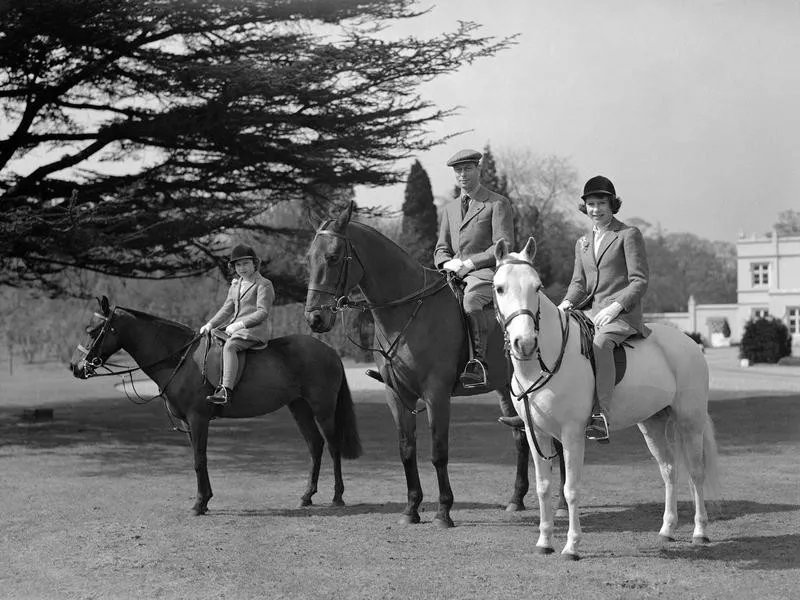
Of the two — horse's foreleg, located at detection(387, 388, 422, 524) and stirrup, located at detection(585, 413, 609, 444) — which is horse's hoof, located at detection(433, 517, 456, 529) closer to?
horse's foreleg, located at detection(387, 388, 422, 524)

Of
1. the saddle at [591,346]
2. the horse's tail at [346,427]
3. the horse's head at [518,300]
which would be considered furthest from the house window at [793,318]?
the horse's head at [518,300]

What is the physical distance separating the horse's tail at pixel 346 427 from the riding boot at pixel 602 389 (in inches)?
122

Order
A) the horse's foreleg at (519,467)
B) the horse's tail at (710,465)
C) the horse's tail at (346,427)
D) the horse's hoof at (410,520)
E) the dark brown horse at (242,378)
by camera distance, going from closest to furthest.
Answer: the horse's tail at (710,465), the horse's hoof at (410,520), the horse's foreleg at (519,467), the dark brown horse at (242,378), the horse's tail at (346,427)

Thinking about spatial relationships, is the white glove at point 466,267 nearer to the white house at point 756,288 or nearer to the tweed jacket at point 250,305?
the tweed jacket at point 250,305

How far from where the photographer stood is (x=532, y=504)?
8094 mm

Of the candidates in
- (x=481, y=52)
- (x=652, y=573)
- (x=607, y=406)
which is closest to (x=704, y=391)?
(x=607, y=406)

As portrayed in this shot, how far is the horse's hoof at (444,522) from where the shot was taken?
700 centimetres

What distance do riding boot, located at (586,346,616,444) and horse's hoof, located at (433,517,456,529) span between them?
5.28 feet

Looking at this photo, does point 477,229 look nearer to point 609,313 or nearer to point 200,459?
point 609,313

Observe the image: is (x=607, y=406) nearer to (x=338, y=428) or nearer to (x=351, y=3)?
(x=338, y=428)

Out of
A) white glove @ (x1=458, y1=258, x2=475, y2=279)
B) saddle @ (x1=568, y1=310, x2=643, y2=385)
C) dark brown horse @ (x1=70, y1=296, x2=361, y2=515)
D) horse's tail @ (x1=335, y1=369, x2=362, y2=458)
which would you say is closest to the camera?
saddle @ (x1=568, y1=310, x2=643, y2=385)

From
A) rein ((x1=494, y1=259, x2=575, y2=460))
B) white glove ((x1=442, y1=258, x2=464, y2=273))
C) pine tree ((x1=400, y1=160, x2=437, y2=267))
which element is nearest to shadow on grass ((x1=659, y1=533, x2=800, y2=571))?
rein ((x1=494, y1=259, x2=575, y2=460))

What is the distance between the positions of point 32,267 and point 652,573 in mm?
12437

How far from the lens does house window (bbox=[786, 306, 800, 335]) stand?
56.0 m
